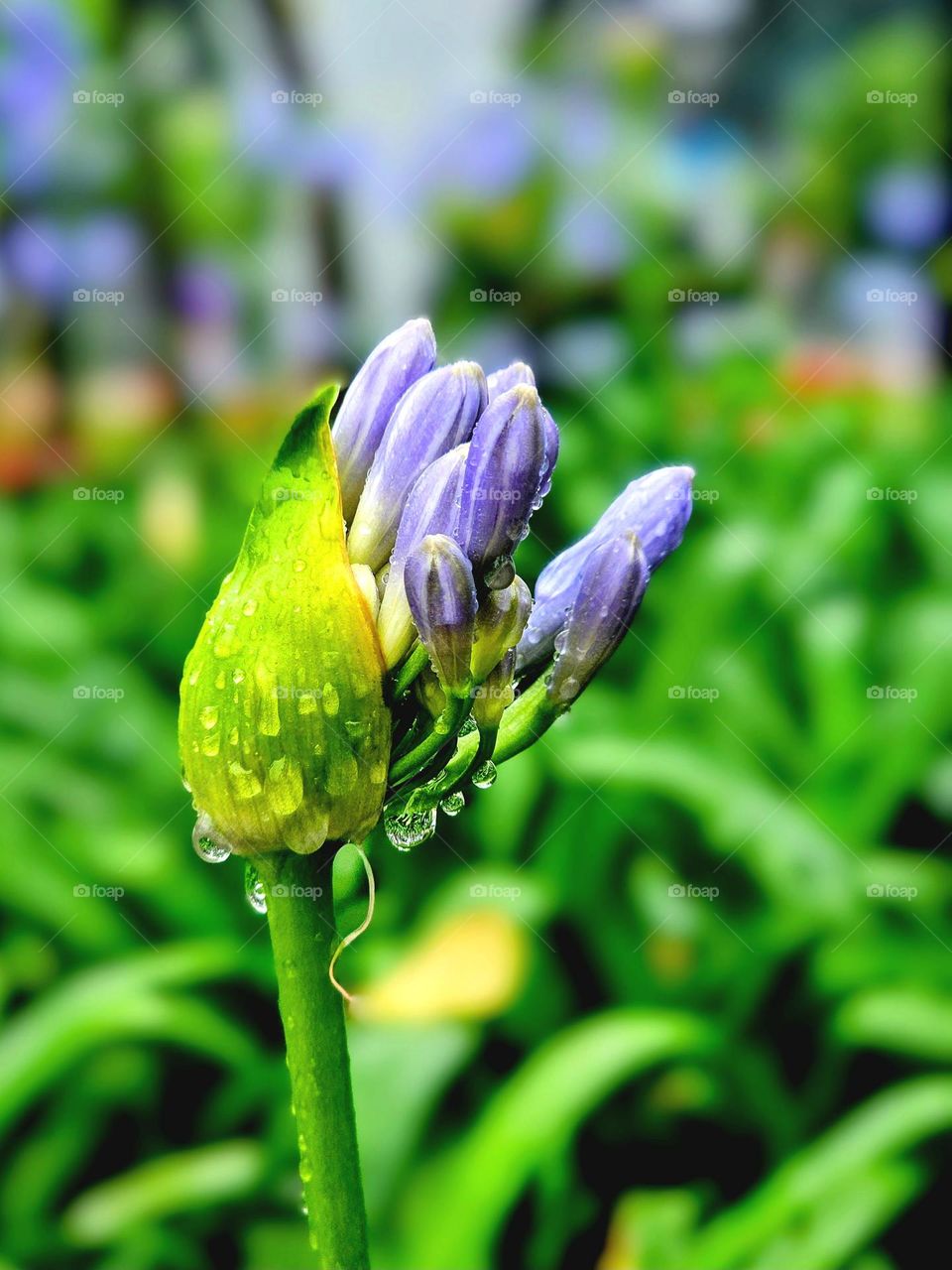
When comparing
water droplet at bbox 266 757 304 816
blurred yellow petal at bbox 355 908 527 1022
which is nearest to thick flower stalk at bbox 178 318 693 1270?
water droplet at bbox 266 757 304 816

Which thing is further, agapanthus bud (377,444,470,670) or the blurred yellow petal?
the blurred yellow petal

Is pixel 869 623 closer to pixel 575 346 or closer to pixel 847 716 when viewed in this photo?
pixel 847 716

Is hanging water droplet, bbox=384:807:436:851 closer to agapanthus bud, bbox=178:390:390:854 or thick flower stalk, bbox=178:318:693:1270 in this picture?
thick flower stalk, bbox=178:318:693:1270

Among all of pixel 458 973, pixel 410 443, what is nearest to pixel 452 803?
pixel 410 443

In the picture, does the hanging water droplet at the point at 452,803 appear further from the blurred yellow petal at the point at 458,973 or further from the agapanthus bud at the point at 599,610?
the blurred yellow petal at the point at 458,973

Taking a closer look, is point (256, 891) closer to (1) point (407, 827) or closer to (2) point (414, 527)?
(1) point (407, 827)

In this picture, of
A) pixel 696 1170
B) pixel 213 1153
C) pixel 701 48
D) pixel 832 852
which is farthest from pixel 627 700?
pixel 701 48
